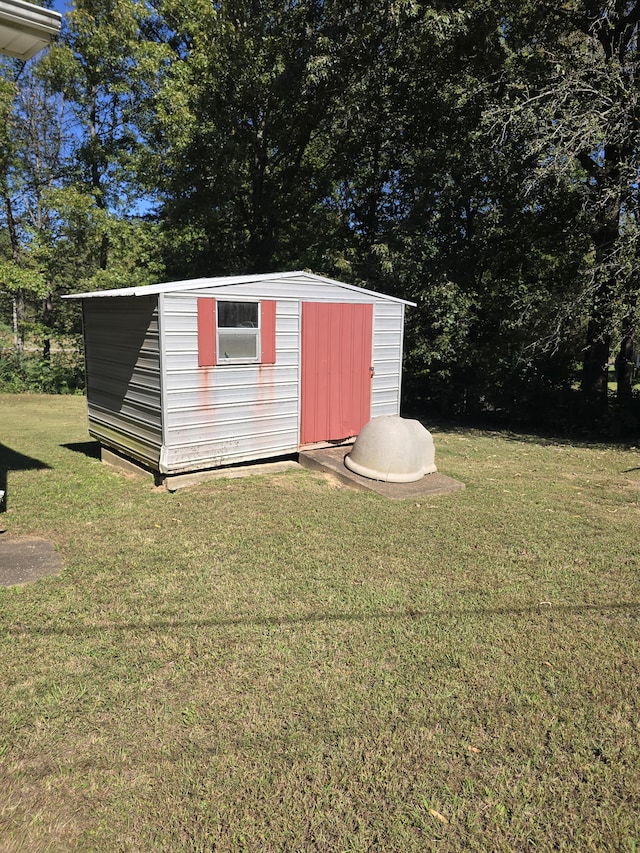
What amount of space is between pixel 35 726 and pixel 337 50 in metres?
→ 13.8

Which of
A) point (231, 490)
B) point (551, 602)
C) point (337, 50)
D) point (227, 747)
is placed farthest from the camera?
point (337, 50)

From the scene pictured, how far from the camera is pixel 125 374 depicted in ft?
24.4

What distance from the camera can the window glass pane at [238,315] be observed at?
6.99m

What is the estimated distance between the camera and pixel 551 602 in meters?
4.23

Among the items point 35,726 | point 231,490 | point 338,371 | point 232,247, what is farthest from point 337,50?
point 35,726

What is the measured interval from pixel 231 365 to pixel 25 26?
3.83 meters

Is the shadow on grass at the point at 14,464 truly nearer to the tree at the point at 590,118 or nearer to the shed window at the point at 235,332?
the shed window at the point at 235,332

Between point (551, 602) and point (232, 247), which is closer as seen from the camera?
point (551, 602)

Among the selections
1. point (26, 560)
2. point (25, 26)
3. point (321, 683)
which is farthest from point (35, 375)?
point (321, 683)

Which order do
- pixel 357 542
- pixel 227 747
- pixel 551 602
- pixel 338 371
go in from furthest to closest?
1. pixel 338 371
2. pixel 357 542
3. pixel 551 602
4. pixel 227 747

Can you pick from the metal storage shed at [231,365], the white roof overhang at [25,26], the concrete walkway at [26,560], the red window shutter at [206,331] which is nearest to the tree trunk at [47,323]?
the metal storage shed at [231,365]

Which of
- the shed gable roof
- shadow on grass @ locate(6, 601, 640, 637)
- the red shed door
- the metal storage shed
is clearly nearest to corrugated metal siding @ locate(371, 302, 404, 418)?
the metal storage shed

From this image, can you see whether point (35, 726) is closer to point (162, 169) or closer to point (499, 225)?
point (499, 225)

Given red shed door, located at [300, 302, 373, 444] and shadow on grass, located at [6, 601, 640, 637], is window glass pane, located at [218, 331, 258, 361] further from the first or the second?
shadow on grass, located at [6, 601, 640, 637]
